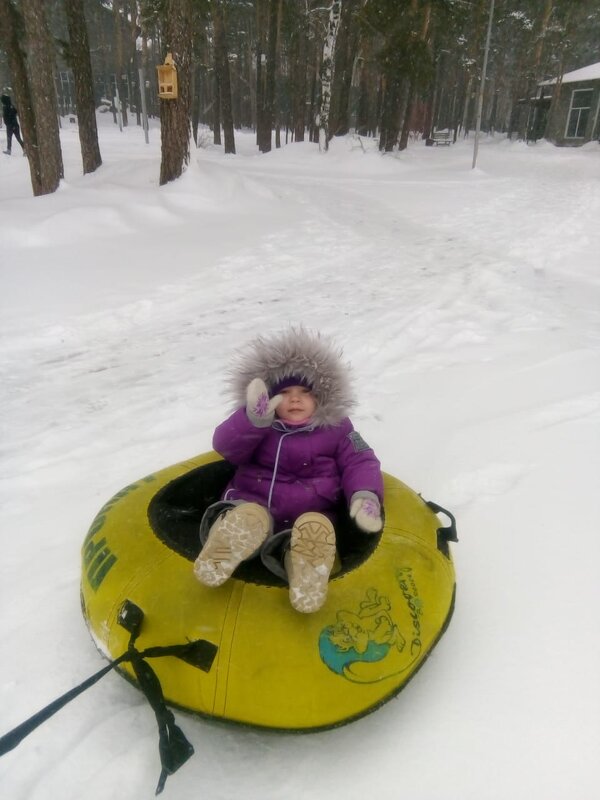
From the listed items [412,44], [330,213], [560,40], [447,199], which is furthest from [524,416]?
[560,40]

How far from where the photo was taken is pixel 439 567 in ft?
6.37

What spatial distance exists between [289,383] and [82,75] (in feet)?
35.1

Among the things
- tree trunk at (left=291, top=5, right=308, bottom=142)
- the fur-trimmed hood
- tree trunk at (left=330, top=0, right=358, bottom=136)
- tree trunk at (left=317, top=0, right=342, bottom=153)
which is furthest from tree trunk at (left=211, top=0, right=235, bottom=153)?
the fur-trimmed hood

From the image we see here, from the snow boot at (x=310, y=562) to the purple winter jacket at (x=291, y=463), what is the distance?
336 millimetres

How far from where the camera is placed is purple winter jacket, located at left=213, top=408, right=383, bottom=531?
2.14 metres

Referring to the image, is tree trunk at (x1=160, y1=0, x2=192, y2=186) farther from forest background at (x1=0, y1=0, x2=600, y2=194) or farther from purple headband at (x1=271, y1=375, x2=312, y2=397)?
purple headband at (x1=271, y1=375, x2=312, y2=397)

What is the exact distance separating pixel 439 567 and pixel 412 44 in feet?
63.2

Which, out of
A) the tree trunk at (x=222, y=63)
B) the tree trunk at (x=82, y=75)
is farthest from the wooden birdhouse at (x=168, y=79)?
the tree trunk at (x=222, y=63)

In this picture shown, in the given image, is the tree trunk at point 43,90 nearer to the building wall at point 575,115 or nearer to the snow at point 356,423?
the snow at point 356,423

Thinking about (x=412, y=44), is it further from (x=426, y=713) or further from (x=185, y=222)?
(x=426, y=713)

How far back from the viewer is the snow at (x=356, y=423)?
5.44 ft

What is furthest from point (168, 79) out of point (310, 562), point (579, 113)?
point (579, 113)

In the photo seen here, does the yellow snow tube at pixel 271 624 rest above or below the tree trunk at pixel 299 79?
below

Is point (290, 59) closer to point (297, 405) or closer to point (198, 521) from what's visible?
point (297, 405)
